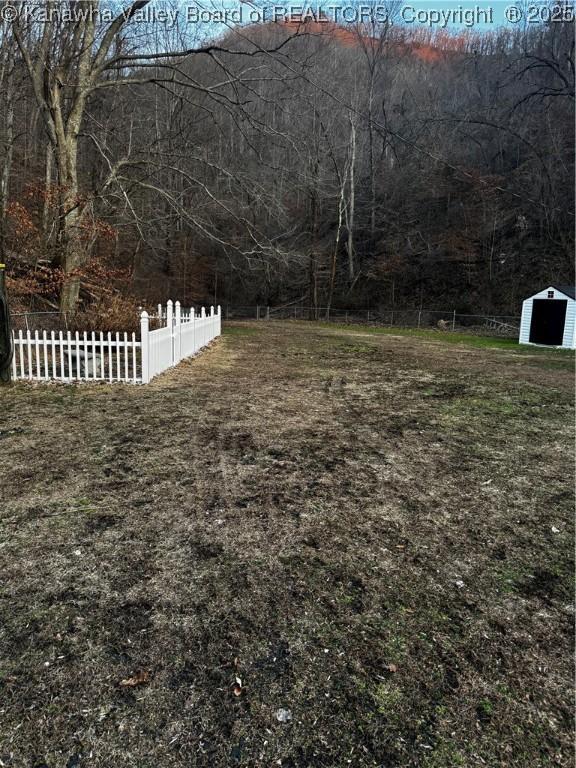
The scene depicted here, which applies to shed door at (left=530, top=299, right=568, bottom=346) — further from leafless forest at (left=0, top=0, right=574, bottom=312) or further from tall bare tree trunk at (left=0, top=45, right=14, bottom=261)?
tall bare tree trunk at (left=0, top=45, right=14, bottom=261)

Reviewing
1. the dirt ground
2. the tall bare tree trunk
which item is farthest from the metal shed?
the tall bare tree trunk

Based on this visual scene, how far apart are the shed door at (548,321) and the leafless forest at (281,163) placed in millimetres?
6977

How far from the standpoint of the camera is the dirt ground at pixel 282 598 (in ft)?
5.40

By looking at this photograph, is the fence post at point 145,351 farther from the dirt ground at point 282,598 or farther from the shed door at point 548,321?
the shed door at point 548,321

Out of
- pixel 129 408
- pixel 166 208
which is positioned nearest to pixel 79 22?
pixel 166 208

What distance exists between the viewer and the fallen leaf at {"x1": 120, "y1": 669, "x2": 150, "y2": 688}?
1832 mm

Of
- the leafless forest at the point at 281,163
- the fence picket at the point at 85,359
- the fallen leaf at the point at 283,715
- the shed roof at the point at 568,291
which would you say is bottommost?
the fallen leaf at the point at 283,715

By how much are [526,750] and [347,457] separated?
3.02 meters

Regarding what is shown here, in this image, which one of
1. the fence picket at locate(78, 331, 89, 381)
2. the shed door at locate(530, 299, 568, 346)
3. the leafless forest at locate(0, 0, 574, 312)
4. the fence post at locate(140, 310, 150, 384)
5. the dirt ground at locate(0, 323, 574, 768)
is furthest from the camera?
the shed door at locate(530, 299, 568, 346)

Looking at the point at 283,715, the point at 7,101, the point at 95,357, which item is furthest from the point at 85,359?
the point at 7,101

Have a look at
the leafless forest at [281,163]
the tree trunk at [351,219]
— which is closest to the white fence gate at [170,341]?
the leafless forest at [281,163]

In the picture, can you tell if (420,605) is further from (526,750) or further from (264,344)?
(264,344)

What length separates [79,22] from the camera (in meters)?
11.6

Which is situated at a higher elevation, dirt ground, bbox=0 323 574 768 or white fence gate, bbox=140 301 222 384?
white fence gate, bbox=140 301 222 384
